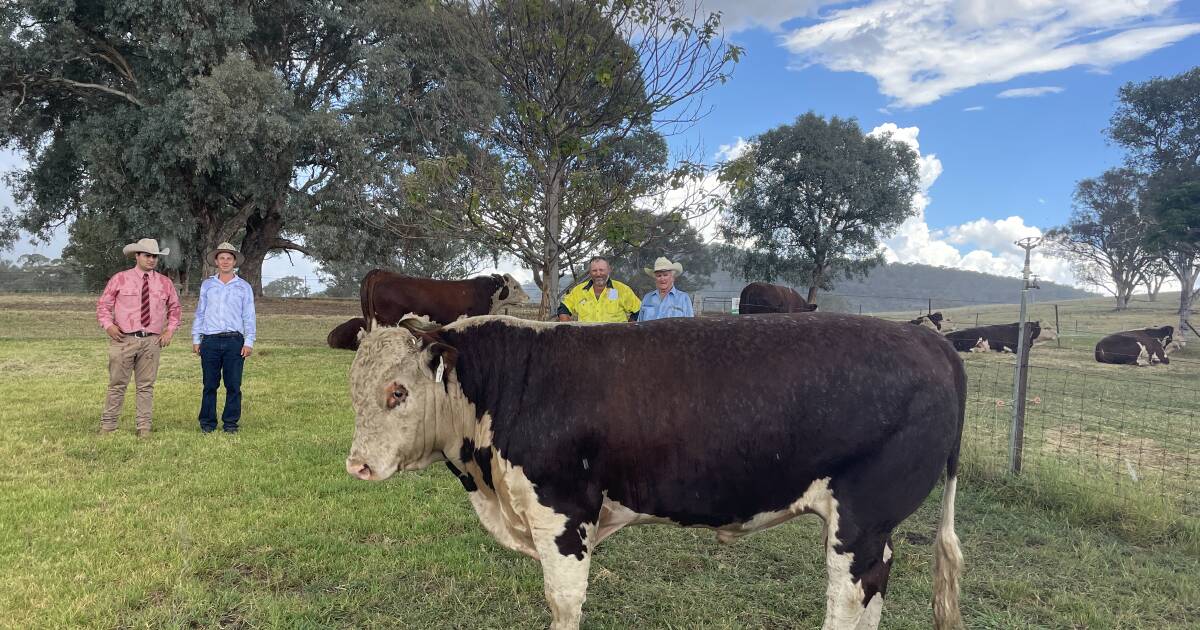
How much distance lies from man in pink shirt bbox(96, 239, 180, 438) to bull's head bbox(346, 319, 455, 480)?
5399mm

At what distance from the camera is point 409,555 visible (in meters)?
4.27

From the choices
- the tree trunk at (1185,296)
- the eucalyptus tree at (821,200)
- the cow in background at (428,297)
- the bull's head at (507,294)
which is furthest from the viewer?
the eucalyptus tree at (821,200)

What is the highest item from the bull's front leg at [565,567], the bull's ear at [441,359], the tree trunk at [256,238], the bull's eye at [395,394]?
the tree trunk at [256,238]

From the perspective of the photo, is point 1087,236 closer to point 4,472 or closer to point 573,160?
point 573,160

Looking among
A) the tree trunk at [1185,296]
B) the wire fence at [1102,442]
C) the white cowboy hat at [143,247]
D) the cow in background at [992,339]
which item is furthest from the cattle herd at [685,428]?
the tree trunk at [1185,296]

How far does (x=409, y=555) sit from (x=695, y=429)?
250 cm

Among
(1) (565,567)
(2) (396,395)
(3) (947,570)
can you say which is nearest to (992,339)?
(3) (947,570)

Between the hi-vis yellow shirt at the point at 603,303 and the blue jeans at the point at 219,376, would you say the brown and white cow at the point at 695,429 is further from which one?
the blue jeans at the point at 219,376

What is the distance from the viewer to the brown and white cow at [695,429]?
2.79 meters

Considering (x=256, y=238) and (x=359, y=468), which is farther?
(x=256, y=238)

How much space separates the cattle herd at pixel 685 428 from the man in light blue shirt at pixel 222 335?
5.23 meters

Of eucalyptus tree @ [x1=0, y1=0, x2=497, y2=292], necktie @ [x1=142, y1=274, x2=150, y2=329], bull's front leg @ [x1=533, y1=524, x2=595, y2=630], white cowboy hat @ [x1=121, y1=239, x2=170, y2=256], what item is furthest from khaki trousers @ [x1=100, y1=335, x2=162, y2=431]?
eucalyptus tree @ [x1=0, y1=0, x2=497, y2=292]

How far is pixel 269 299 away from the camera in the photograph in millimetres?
26078

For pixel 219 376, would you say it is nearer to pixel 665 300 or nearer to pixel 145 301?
pixel 145 301
